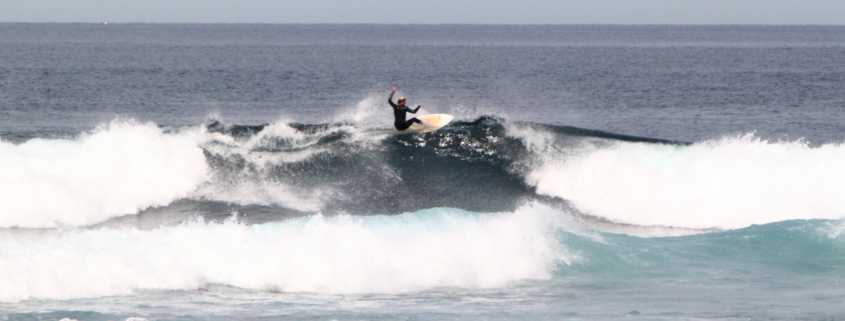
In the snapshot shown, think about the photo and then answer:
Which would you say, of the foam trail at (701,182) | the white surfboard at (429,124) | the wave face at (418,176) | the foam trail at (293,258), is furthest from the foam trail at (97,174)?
the foam trail at (701,182)

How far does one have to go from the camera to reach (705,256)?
12.4 meters

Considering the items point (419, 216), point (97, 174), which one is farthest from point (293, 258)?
point (97, 174)

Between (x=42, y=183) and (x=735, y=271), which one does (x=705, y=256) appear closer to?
(x=735, y=271)

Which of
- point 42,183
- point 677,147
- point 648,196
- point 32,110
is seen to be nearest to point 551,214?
point 648,196

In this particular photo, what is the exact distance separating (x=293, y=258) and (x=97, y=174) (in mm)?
8596

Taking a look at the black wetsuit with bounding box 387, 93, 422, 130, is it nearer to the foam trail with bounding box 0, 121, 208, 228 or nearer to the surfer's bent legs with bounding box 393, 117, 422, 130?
the surfer's bent legs with bounding box 393, 117, 422, 130

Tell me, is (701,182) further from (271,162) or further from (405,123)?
(271,162)

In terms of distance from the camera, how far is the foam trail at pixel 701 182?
55.2ft

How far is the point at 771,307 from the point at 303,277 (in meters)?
6.05

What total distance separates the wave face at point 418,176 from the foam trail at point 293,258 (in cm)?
421

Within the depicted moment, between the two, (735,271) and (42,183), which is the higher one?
(42,183)

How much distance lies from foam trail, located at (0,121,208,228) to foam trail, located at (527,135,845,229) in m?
8.30

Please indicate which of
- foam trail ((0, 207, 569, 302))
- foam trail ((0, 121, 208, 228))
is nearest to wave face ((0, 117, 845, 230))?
foam trail ((0, 121, 208, 228))

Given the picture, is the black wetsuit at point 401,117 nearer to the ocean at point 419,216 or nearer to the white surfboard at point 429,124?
the white surfboard at point 429,124
